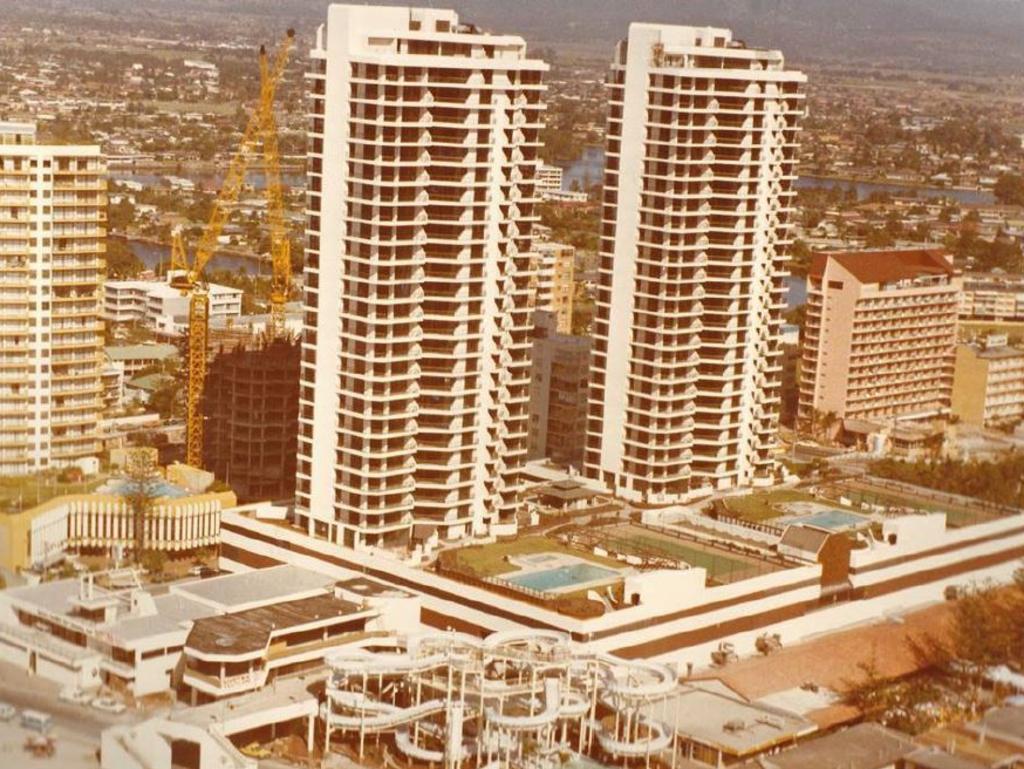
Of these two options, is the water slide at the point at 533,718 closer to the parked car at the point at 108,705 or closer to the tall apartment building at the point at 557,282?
the parked car at the point at 108,705

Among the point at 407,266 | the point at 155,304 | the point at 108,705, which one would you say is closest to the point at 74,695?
the point at 108,705

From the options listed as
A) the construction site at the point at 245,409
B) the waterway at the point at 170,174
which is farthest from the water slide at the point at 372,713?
the waterway at the point at 170,174

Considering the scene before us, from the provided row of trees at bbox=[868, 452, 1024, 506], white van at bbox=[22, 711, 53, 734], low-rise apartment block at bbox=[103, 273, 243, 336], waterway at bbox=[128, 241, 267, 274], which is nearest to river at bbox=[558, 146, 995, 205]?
low-rise apartment block at bbox=[103, 273, 243, 336]

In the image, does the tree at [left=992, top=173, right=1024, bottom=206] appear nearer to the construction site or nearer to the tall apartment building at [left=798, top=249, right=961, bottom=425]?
the tall apartment building at [left=798, top=249, right=961, bottom=425]

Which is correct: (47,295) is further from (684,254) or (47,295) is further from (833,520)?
(833,520)

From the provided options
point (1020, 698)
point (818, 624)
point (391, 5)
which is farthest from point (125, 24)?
point (1020, 698)
